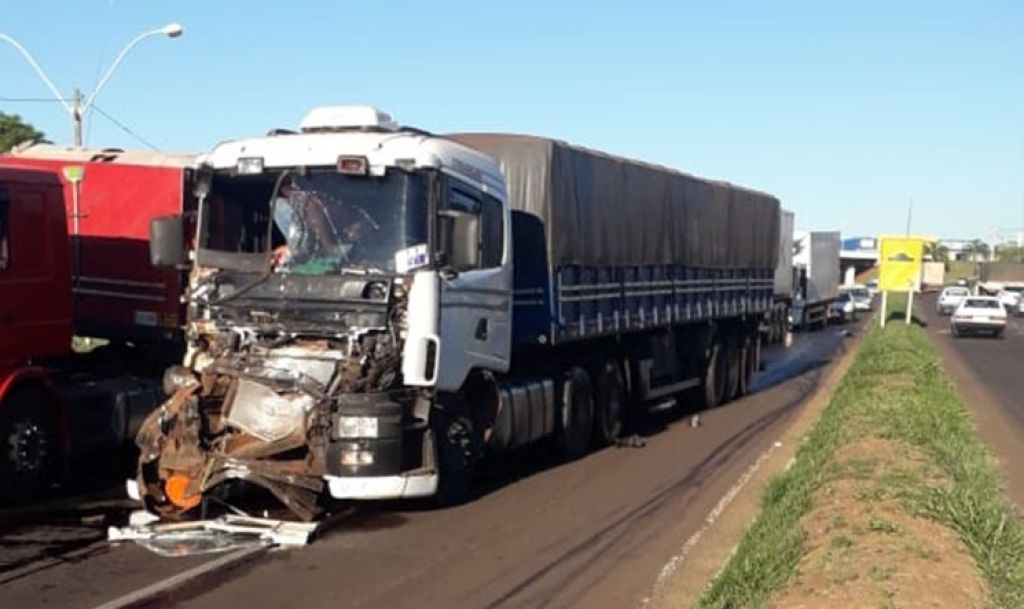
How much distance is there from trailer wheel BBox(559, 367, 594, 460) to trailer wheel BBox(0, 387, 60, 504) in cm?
543

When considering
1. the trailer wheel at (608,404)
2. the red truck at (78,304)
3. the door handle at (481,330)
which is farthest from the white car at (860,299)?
the door handle at (481,330)

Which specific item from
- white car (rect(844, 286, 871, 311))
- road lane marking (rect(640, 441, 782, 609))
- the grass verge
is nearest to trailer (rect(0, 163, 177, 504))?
road lane marking (rect(640, 441, 782, 609))

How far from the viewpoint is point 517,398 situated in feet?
42.1

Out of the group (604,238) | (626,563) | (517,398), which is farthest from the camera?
(604,238)

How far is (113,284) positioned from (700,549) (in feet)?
22.4

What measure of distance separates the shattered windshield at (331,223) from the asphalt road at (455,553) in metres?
2.12

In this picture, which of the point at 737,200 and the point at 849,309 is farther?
the point at 849,309

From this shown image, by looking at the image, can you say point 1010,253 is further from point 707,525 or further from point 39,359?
point 39,359

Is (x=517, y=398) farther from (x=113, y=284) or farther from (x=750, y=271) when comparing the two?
(x=750, y=271)

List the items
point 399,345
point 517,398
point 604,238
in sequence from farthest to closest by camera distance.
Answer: point 604,238
point 517,398
point 399,345

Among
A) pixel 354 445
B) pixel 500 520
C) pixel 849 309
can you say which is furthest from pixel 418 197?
pixel 849 309

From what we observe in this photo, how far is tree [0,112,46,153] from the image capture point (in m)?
54.7

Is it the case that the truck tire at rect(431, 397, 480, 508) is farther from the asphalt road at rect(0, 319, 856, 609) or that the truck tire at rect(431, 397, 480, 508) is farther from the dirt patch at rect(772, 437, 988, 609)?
the dirt patch at rect(772, 437, 988, 609)

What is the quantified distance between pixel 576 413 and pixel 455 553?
5568 millimetres
